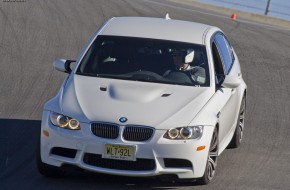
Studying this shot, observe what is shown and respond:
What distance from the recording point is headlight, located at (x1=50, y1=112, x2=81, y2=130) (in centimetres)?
1059

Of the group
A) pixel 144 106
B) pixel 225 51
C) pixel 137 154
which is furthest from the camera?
pixel 225 51

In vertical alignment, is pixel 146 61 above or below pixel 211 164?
above

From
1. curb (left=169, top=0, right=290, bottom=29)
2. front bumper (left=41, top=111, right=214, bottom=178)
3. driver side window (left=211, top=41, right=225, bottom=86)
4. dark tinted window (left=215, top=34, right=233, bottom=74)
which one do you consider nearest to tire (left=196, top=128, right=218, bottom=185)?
front bumper (left=41, top=111, right=214, bottom=178)

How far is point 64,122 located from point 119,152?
27.8 inches

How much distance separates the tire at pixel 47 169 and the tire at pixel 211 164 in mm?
1489

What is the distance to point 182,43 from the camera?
484 inches

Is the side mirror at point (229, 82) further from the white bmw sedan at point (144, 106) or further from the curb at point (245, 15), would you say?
the curb at point (245, 15)

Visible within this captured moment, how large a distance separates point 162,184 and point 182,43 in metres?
2.07

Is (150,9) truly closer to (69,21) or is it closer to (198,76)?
(69,21)

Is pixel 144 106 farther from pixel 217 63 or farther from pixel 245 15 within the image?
pixel 245 15

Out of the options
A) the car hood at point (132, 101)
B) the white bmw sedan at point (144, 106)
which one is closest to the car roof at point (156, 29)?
the white bmw sedan at point (144, 106)

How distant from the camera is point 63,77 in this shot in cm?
1800

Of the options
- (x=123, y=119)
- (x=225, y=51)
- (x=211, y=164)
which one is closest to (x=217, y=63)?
(x=225, y=51)

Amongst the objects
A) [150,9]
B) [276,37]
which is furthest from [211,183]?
[150,9]
